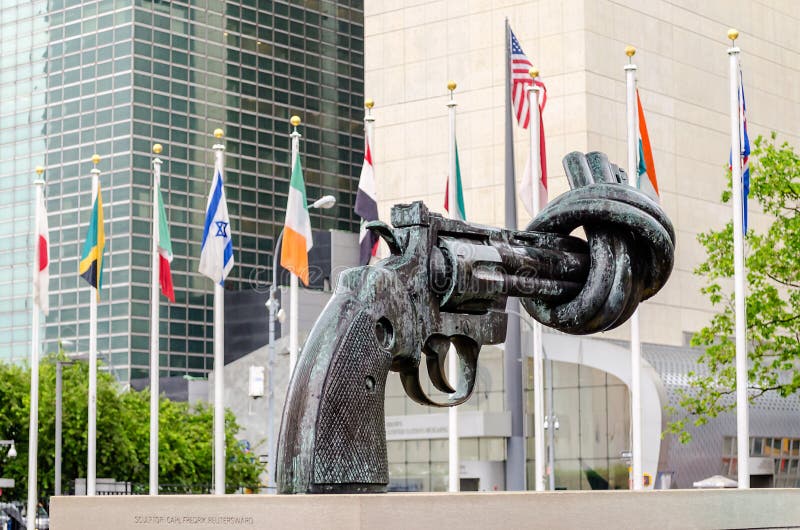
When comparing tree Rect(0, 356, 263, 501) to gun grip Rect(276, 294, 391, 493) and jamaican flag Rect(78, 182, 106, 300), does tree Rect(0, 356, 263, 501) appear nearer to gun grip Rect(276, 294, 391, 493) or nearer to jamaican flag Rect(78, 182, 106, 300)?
jamaican flag Rect(78, 182, 106, 300)

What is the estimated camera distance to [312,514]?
9.32 metres

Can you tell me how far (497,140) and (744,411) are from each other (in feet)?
156

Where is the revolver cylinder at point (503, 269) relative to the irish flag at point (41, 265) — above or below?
below

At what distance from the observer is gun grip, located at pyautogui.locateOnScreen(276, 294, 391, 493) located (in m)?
9.77

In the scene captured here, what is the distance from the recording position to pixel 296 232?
99.2ft

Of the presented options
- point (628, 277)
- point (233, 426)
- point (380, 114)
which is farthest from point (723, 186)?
point (628, 277)

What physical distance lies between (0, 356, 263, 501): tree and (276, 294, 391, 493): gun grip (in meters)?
37.3

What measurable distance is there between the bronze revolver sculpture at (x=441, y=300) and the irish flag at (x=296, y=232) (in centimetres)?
1845

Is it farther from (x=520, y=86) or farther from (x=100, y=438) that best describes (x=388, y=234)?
(x=100, y=438)

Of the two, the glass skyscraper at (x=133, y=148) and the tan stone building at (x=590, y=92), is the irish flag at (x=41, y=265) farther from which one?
the glass skyscraper at (x=133, y=148)

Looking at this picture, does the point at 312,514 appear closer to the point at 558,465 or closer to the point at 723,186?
the point at 558,465

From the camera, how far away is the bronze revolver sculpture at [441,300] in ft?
32.5

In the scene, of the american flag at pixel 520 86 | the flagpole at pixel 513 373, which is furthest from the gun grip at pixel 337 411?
the flagpole at pixel 513 373

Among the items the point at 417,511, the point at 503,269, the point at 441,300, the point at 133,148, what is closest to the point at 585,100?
the point at 133,148
